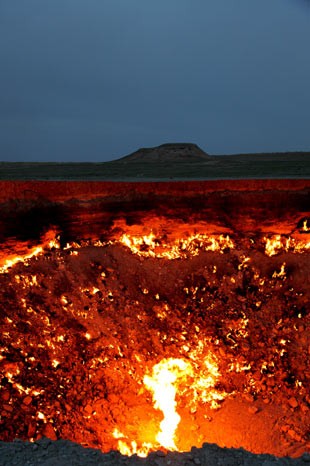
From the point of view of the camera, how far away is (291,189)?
7445 mm

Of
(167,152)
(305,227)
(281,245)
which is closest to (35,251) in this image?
(281,245)

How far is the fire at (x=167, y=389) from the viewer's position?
252 inches

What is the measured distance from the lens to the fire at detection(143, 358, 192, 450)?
6.41m

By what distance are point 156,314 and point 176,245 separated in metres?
1.28

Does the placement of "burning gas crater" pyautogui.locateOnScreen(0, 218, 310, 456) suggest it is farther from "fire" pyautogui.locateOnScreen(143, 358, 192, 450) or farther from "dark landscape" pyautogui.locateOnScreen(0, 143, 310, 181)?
"dark landscape" pyautogui.locateOnScreen(0, 143, 310, 181)

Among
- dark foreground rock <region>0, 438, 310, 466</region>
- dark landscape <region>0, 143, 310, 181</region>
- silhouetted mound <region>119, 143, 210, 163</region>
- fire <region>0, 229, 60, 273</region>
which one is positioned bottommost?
dark foreground rock <region>0, 438, 310, 466</region>

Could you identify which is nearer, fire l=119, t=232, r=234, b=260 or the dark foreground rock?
the dark foreground rock

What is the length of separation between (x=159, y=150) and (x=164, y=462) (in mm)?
19823

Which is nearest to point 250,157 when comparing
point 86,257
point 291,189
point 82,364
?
point 291,189

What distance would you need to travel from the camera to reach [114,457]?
3.97 metres

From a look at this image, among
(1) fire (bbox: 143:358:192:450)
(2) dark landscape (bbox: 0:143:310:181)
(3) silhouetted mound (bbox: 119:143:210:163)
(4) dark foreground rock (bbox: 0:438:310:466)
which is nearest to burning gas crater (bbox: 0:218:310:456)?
(1) fire (bbox: 143:358:192:450)

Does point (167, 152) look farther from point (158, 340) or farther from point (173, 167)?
point (158, 340)

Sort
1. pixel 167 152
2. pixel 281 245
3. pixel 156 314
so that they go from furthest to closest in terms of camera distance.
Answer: pixel 167 152, pixel 281 245, pixel 156 314

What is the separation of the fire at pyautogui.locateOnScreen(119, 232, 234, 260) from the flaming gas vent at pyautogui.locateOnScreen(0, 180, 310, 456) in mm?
18
